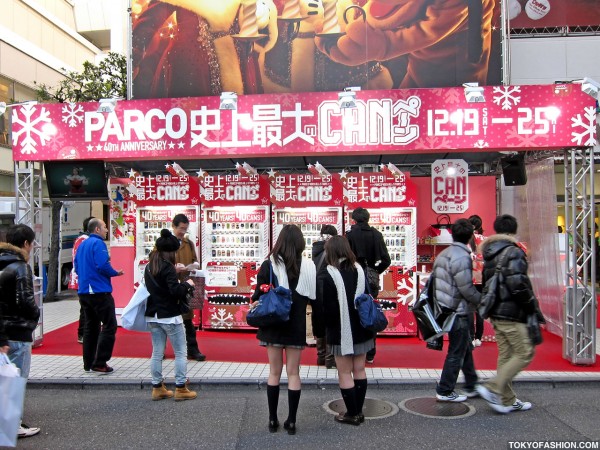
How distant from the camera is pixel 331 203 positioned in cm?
817

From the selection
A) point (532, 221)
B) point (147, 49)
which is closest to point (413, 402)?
point (532, 221)

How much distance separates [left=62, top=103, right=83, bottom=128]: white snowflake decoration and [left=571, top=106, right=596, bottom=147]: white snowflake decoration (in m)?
6.96

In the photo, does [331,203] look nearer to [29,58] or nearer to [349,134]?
[349,134]

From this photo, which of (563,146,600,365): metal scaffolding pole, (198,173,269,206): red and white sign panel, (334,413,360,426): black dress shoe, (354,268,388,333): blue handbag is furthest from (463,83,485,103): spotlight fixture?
(334,413,360,426): black dress shoe

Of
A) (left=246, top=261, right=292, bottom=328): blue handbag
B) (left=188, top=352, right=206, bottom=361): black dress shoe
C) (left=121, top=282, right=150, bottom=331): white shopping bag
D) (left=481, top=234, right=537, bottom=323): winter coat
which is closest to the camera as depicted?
(left=246, top=261, right=292, bottom=328): blue handbag

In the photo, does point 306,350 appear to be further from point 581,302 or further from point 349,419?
point 581,302

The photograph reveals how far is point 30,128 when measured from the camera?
743cm

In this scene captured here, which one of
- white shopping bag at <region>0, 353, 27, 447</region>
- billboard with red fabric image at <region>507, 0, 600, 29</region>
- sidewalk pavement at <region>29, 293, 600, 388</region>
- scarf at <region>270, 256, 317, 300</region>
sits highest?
billboard with red fabric image at <region>507, 0, 600, 29</region>

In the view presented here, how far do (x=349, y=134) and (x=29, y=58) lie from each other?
1650 centimetres

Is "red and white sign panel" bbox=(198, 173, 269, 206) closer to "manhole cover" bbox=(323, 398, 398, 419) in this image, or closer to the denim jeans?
"manhole cover" bbox=(323, 398, 398, 419)

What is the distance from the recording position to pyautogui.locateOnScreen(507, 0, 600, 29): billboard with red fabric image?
11.2 meters

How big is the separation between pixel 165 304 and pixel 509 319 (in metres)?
3.39

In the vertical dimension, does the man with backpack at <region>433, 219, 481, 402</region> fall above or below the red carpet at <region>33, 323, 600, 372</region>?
above

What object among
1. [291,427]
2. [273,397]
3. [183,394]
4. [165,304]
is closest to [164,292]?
[165,304]
